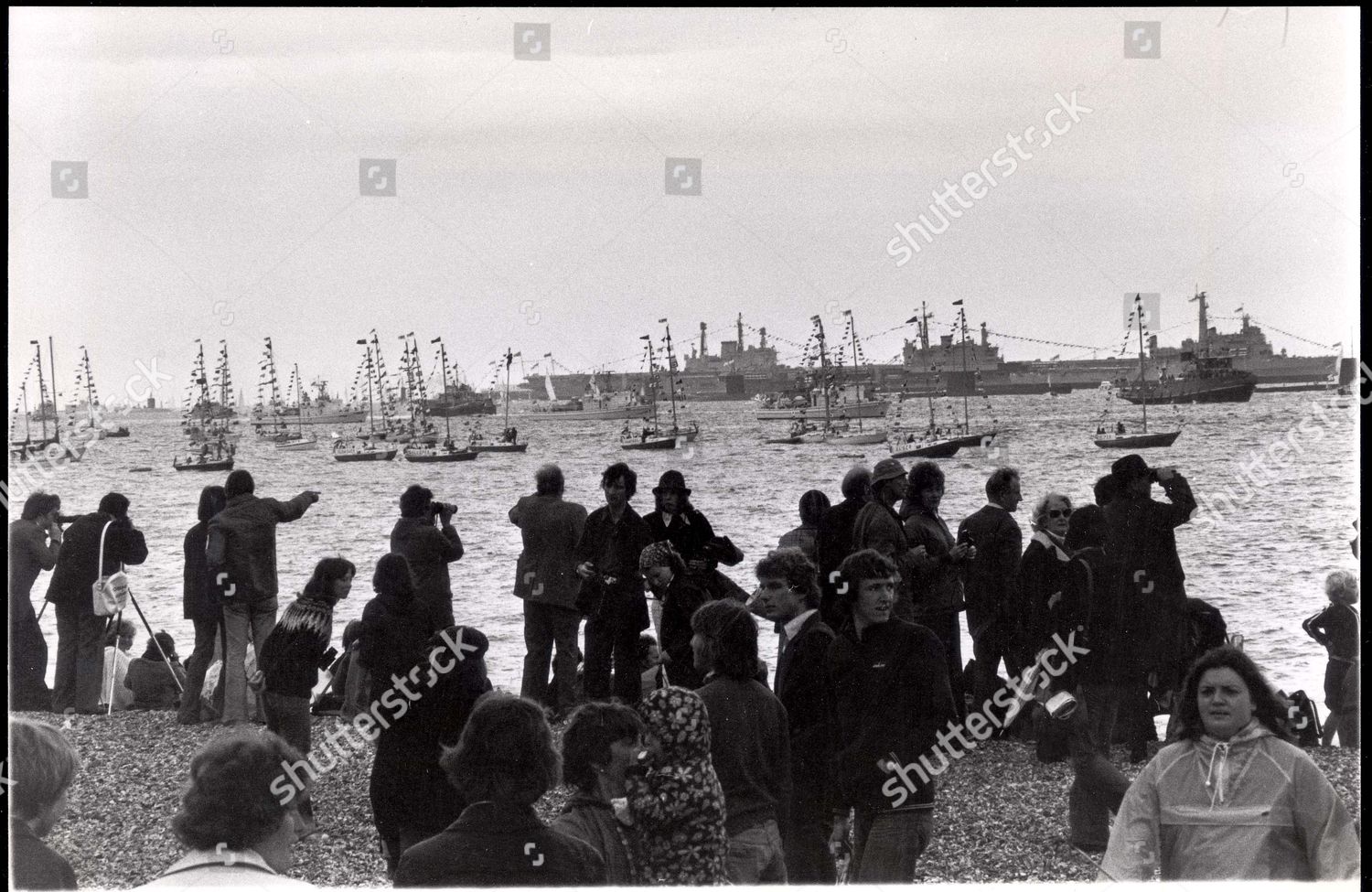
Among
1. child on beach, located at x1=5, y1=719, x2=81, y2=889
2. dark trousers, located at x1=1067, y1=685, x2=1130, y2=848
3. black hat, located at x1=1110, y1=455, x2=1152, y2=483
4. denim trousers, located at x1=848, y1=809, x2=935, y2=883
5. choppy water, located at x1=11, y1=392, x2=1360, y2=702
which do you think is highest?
black hat, located at x1=1110, y1=455, x2=1152, y2=483

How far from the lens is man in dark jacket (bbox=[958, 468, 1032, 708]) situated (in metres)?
7.05

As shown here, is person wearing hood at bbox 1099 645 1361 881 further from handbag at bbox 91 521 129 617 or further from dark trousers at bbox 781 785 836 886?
handbag at bbox 91 521 129 617

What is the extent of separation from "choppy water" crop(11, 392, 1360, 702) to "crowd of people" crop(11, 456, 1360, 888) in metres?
1.41

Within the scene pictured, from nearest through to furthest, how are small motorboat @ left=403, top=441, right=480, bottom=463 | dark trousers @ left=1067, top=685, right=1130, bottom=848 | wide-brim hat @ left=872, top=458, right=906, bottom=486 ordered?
1. dark trousers @ left=1067, top=685, right=1130, bottom=848
2. wide-brim hat @ left=872, top=458, right=906, bottom=486
3. small motorboat @ left=403, top=441, right=480, bottom=463

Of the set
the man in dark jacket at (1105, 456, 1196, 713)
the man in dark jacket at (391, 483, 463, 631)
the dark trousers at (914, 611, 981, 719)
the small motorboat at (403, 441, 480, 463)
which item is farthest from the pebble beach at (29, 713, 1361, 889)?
the small motorboat at (403, 441, 480, 463)

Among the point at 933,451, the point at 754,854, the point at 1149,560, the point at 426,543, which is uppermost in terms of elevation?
the point at 426,543

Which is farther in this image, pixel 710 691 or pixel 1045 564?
pixel 1045 564

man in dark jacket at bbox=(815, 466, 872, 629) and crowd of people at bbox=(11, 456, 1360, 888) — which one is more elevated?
man in dark jacket at bbox=(815, 466, 872, 629)

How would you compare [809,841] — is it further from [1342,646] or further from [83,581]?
[83,581]

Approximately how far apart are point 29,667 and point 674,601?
4649 millimetres

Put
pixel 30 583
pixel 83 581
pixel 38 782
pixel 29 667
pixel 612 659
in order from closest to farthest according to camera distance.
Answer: pixel 38 782 < pixel 612 659 < pixel 83 581 < pixel 30 583 < pixel 29 667

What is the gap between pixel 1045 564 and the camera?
6727mm

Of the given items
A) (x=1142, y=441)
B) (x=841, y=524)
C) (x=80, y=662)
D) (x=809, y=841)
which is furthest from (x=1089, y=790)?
(x=1142, y=441)

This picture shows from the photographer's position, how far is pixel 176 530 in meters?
41.0
